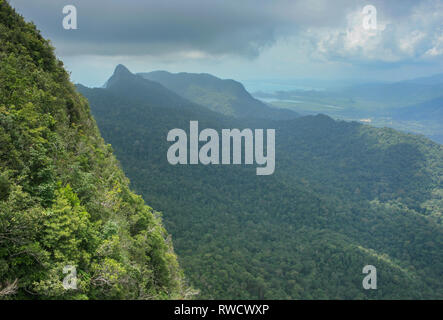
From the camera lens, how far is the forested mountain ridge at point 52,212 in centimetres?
748

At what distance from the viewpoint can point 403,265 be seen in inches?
2657

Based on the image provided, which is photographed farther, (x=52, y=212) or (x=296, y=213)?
(x=296, y=213)

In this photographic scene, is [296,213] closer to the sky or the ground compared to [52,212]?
closer to the ground

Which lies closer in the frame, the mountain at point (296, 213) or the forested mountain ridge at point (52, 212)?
the forested mountain ridge at point (52, 212)

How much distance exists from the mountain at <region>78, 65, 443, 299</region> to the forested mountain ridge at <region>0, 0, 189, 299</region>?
2987 centimetres

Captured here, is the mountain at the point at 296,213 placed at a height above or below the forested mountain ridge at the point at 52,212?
below

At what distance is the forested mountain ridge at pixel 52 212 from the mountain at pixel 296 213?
98.0ft

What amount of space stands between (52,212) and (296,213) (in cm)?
8400

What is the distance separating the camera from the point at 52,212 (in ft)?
27.1

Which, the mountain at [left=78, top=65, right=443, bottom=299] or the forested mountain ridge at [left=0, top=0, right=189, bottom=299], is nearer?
the forested mountain ridge at [left=0, top=0, right=189, bottom=299]

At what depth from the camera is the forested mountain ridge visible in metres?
7.48

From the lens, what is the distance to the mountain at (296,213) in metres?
53.2

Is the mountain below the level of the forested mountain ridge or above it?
below
